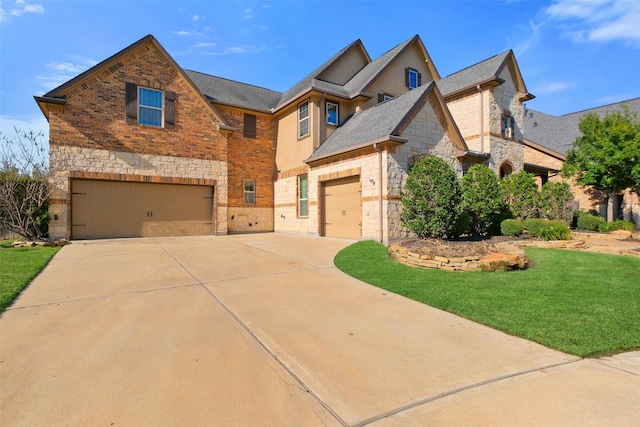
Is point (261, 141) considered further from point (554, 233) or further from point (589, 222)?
point (589, 222)

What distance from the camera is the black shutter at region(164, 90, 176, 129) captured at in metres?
15.1

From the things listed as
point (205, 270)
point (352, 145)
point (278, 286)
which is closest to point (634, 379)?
point (278, 286)

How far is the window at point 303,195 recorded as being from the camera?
16281 mm

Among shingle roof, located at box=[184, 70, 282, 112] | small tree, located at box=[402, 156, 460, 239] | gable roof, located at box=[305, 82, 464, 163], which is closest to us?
small tree, located at box=[402, 156, 460, 239]

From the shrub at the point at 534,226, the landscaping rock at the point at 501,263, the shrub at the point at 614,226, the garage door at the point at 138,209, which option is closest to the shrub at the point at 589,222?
the shrub at the point at 614,226

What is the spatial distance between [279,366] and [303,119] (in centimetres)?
1522

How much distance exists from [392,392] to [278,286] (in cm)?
378

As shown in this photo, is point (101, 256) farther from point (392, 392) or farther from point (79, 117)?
point (392, 392)

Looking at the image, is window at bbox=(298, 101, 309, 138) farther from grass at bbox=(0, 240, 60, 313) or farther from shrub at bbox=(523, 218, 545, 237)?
grass at bbox=(0, 240, 60, 313)

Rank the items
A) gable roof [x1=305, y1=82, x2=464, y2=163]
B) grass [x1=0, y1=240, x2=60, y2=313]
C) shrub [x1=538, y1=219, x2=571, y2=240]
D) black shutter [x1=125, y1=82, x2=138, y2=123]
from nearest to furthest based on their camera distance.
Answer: grass [x1=0, y1=240, x2=60, y2=313], shrub [x1=538, y1=219, x2=571, y2=240], gable roof [x1=305, y1=82, x2=464, y2=163], black shutter [x1=125, y1=82, x2=138, y2=123]

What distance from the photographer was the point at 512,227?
1217 centimetres

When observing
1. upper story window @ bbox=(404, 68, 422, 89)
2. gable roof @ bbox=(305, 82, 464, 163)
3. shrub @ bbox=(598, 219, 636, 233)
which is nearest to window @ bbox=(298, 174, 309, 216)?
gable roof @ bbox=(305, 82, 464, 163)

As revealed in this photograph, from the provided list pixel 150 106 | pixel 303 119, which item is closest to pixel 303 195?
pixel 303 119

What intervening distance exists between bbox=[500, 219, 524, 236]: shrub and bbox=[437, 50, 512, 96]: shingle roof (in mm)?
9262
